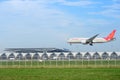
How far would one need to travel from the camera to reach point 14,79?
75.5 ft

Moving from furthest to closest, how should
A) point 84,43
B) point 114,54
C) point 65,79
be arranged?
Answer: point 114,54 → point 84,43 → point 65,79

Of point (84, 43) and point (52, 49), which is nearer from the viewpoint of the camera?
point (84, 43)

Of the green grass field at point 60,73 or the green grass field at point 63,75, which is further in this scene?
the green grass field at point 60,73

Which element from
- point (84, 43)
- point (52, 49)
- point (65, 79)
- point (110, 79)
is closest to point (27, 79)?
point (65, 79)

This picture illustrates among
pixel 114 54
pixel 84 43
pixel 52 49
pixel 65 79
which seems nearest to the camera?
pixel 65 79

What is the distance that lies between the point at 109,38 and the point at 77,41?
33.6 feet

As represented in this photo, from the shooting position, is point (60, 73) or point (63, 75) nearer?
point (63, 75)

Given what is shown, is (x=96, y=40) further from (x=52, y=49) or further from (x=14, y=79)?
(x=14, y=79)

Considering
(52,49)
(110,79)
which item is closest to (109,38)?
(52,49)

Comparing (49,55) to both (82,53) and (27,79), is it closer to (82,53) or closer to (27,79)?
(82,53)

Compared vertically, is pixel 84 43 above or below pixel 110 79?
above

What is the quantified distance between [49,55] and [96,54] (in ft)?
47.2

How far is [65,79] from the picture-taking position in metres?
22.9

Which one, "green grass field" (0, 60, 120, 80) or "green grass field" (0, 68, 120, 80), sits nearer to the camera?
"green grass field" (0, 68, 120, 80)
